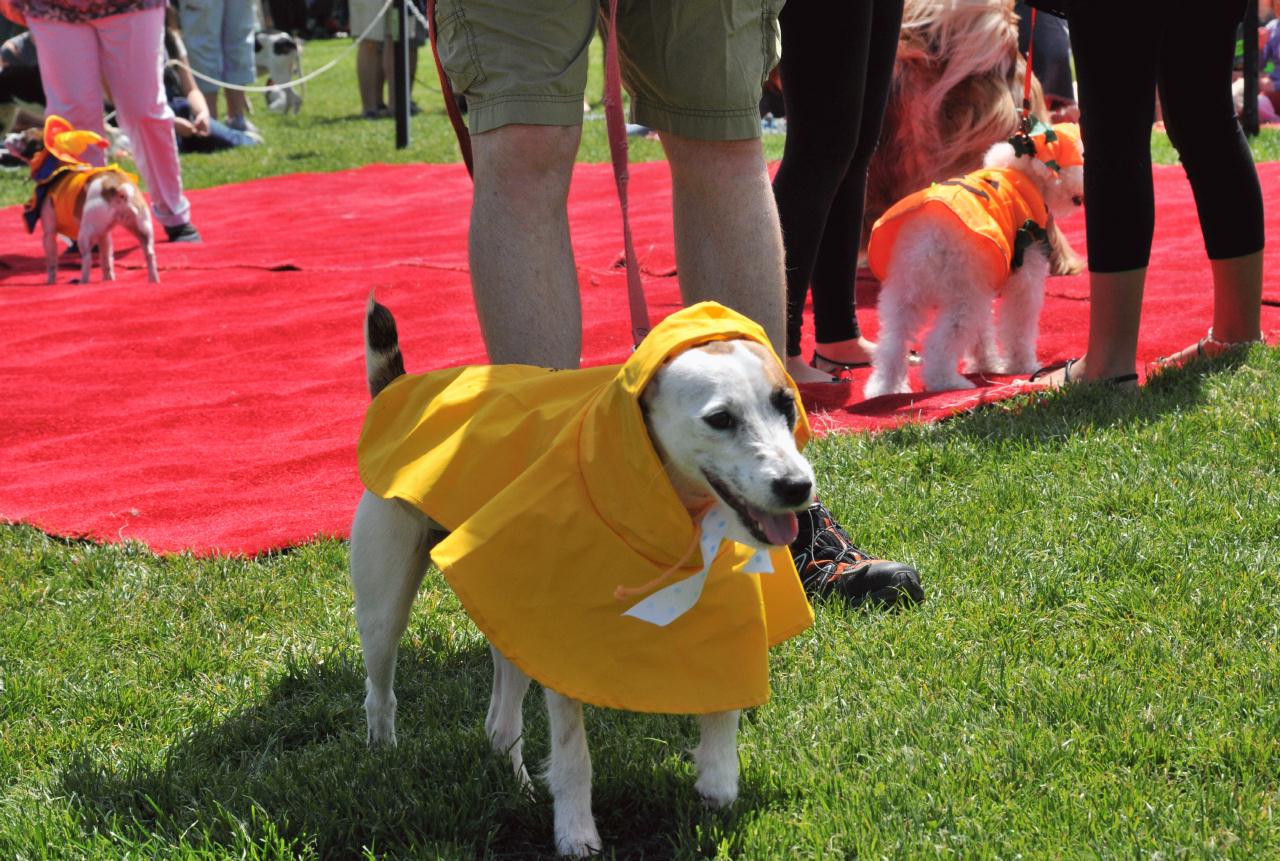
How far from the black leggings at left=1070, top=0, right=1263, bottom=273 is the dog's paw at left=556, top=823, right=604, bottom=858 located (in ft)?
8.91

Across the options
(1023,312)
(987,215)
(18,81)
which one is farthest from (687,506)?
(18,81)

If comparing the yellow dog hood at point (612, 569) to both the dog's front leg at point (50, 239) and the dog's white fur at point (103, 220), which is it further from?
the dog's front leg at point (50, 239)

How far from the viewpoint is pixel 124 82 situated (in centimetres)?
822

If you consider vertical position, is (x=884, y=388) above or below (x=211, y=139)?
below

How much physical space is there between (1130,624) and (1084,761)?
572 mm

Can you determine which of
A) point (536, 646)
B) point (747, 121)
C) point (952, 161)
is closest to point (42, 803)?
point (536, 646)

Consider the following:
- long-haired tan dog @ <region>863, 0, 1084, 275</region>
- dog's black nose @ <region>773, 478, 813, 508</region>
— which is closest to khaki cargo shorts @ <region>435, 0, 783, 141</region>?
dog's black nose @ <region>773, 478, 813, 508</region>

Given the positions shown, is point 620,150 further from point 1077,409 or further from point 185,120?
point 185,120

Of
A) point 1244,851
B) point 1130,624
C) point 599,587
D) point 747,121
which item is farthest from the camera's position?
point 747,121

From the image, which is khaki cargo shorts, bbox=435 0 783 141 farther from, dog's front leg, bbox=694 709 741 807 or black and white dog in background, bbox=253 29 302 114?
black and white dog in background, bbox=253 29 302 114

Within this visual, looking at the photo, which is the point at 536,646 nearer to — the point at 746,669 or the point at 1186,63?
the point at 746,669

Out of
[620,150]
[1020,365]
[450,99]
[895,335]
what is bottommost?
[1020,365]

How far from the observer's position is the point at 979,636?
8.72 ft

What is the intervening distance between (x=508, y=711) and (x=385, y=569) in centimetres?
31
